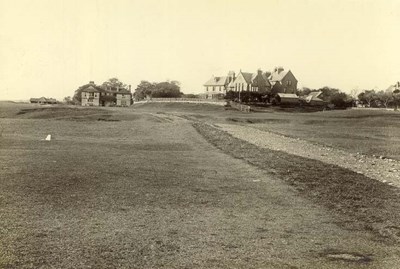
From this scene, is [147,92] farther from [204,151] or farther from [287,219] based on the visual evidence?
[287,219]

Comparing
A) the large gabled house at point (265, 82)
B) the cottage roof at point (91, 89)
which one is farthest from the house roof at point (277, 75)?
the cottage roof at point (91, 89)

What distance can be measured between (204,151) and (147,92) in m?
139

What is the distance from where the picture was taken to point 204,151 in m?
25.6

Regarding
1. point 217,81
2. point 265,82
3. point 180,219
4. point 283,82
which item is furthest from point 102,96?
point 180,219

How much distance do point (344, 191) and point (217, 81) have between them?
142619mm

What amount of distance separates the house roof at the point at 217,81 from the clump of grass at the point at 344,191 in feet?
427

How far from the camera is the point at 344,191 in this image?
14.2 metres

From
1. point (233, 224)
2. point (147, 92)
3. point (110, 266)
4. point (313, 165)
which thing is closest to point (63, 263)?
point (110, 266)

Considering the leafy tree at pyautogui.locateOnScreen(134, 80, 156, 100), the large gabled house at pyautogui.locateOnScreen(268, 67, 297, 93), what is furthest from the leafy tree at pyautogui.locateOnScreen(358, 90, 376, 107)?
the leafy tree at pyautogui.locateOnScreen(134, 80, 156, 100)

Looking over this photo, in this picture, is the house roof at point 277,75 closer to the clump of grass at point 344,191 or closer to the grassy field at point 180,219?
the clump of grass at point 344,191

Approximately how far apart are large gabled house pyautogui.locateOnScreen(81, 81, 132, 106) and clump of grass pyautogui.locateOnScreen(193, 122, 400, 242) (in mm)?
139979

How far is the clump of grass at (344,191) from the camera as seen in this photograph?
35.7 feet

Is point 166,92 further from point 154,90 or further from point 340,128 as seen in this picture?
point 340,128

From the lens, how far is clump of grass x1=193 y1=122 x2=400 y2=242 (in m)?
10.9
